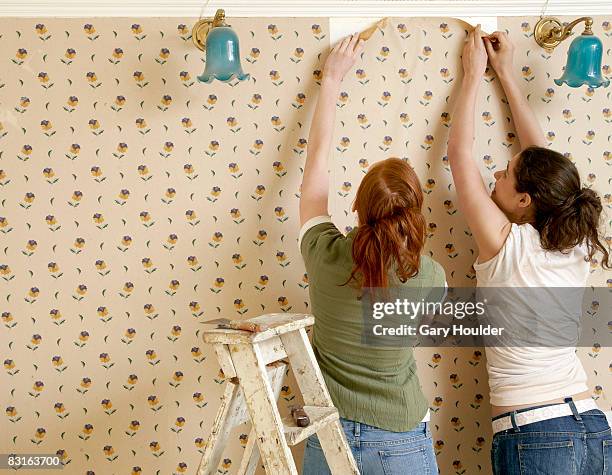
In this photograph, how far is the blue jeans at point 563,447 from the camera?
1.69 m

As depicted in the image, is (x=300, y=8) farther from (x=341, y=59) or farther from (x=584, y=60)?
(x=584, y=60)

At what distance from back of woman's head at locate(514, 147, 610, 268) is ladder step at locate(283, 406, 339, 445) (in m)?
0.76

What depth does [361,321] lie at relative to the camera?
1.60 m

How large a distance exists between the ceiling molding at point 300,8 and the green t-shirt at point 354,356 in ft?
2.62

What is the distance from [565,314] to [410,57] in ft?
3.02

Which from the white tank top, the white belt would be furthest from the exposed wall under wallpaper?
the white belt

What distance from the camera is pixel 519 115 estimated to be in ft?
6.62

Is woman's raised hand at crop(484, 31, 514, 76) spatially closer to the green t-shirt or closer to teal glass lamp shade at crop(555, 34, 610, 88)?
teal glass lamp shade at crop(555, 34, 610, 88)

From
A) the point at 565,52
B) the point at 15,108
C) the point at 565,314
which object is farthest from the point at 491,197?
the point at 15,108

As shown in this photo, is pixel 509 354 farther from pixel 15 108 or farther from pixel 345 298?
pixel 15 108

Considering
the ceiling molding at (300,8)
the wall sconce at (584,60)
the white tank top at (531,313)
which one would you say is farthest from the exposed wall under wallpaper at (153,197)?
the white tank top at (531,313)

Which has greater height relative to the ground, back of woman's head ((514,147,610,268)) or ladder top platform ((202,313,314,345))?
back of woman's head ((514,147,610,268))

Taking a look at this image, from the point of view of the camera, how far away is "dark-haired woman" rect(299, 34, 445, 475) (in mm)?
1504

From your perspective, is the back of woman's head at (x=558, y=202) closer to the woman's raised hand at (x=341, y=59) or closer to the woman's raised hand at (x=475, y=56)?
the woman's raised hand at (x=475, y=56)
